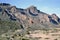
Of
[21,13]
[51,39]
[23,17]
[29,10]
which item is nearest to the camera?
[51,39]

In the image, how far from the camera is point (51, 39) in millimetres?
28703

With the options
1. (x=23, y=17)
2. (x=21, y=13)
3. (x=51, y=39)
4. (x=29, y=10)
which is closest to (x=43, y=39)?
(x=51, y=39)

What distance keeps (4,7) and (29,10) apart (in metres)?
26.5

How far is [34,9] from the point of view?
19925 cm

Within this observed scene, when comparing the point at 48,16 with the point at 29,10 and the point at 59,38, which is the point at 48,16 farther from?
the point at 59,38

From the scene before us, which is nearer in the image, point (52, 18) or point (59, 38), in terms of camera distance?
point (59, 38)

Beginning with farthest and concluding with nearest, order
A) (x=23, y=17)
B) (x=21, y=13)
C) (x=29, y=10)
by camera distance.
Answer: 1. (x=29, y=10)
2. (x=21, y=13)
3. (x=23, y=17)

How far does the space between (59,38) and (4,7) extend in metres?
157

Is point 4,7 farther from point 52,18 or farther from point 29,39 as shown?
point 29,39

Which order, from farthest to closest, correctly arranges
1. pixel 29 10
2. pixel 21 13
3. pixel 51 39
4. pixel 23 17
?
pixel 29 10 → pixel 21 13 → pixel 23 17 → pixel 51 39

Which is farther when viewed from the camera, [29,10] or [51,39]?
[29,10]

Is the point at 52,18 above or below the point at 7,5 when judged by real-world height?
below

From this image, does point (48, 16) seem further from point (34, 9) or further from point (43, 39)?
point (43, 39)

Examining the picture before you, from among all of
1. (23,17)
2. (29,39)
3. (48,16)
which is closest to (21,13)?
(23,17)
